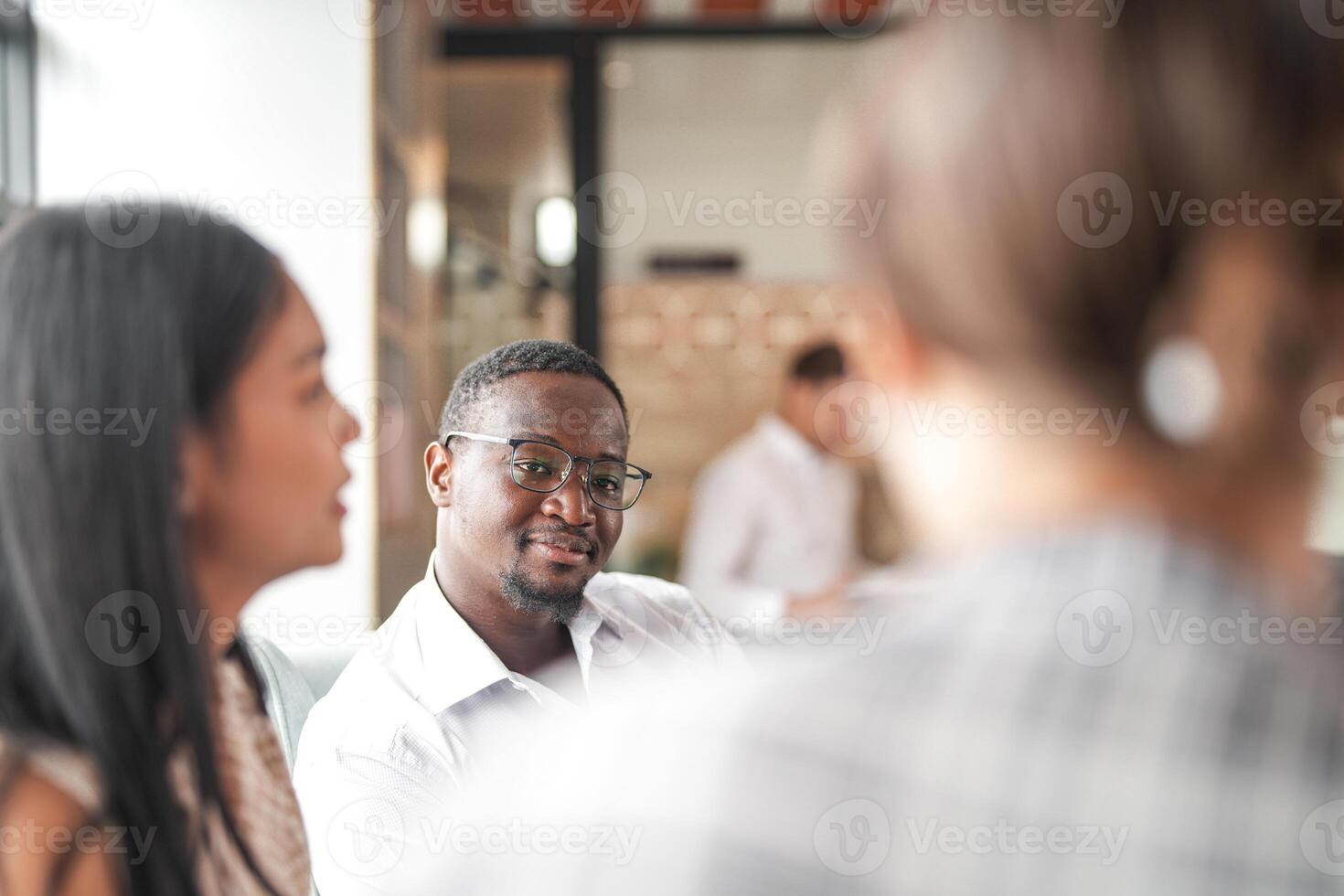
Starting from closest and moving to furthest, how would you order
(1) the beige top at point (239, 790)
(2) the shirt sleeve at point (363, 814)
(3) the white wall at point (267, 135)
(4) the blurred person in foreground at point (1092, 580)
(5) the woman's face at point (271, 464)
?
1. (4) the blurred person in foreground at point (1092, 580)
2. (1) the beige top at point (239, 790)
3. (5) the woman's face at point (271, 464)
4. (2) the shirt sleeve at point (363, 814)
5. (3) the white wall at point (267, 135)

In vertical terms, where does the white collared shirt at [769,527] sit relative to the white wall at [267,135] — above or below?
below

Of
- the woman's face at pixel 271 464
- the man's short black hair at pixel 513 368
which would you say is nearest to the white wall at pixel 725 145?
the man's short black hair at pixel 513 368

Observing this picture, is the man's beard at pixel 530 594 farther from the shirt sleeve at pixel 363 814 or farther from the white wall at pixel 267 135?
the white wall at pixel 267 135

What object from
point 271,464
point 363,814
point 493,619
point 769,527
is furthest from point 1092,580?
point 769,527

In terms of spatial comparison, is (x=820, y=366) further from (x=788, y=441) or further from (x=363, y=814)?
(x=363, y=814)

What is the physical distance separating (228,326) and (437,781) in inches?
27.6

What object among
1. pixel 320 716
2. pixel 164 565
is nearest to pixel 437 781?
pixel 320 716

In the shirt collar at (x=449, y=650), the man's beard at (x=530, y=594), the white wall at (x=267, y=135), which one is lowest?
the shirt collar at (x=449, y=650)

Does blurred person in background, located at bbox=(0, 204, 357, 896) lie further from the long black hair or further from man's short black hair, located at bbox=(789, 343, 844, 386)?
man's short black hair, located at bbox=(789, 343, 844, 386)

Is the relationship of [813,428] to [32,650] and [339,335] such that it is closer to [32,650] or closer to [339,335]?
[339,335]

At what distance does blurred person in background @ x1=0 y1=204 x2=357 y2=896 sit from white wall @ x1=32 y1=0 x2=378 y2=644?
2.20 meters

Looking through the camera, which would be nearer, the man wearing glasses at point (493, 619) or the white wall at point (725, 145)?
the man wearing glasses at point (493, 619)

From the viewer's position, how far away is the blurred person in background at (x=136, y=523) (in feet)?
2.28

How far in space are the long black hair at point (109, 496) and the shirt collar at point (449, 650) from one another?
0.63 m
